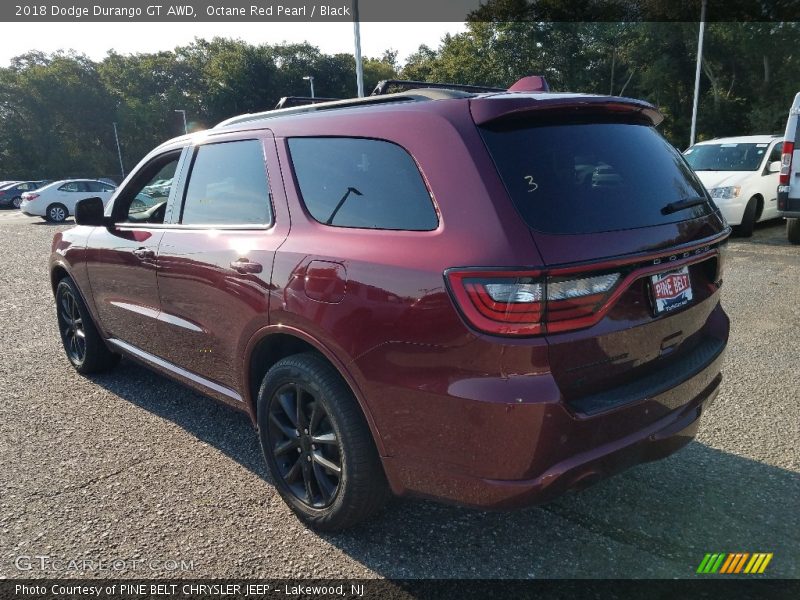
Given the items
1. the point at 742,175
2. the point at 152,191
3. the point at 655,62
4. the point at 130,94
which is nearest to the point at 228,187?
the point at 152,191

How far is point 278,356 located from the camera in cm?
281

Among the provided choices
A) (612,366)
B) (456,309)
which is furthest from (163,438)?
(612,366)

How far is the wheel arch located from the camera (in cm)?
223

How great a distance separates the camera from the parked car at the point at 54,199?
21.4 m

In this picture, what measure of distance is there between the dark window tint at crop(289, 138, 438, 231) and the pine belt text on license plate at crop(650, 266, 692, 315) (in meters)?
0.86

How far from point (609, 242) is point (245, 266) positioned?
1595mm

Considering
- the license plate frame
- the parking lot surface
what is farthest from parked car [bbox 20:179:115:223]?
the license plate frame

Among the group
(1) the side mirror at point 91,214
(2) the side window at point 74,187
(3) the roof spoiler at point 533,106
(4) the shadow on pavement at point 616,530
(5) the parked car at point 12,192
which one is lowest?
(5) the parked car at point 12,192

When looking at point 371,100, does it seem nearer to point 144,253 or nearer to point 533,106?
point 533,106

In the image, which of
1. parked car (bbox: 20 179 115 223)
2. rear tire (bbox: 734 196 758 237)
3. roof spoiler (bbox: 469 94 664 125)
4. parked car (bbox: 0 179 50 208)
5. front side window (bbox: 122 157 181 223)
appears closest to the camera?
roof spoiler (bbox: 469 94 664 125)

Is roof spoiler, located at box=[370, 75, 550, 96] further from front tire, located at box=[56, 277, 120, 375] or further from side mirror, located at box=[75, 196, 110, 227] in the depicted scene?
front tire, located at box=[56, 277, 120, 375]

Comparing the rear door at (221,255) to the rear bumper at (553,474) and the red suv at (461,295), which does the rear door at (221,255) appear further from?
the rear bumper at (553,474)

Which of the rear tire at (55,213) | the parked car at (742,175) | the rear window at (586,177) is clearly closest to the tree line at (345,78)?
the parked car at (742,175)

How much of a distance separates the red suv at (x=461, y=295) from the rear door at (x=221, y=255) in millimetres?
16
